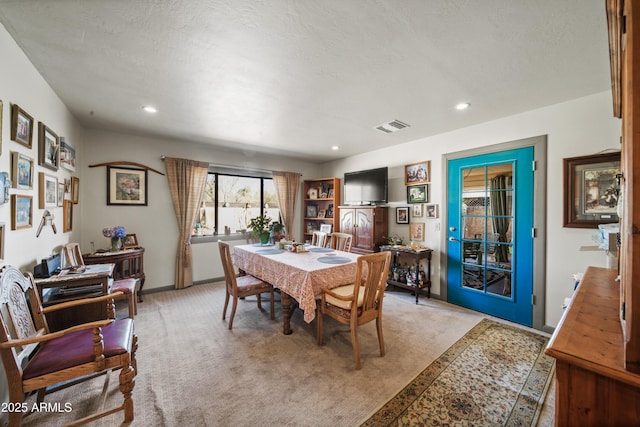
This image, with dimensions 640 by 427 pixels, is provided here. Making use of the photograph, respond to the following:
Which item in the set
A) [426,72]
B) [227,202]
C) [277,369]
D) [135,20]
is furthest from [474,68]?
[227,202]

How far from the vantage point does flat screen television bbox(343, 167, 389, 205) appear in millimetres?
4144

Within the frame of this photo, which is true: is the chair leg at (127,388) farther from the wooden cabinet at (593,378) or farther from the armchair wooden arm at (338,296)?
the wooden cabinet at (593,378)

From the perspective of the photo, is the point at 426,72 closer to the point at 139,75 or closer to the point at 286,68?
the point at 286,68

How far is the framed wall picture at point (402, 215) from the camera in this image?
3977 millimetres

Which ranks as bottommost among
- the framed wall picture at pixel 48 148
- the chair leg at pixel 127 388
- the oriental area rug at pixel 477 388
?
the oriental area rug at pixel 477 388

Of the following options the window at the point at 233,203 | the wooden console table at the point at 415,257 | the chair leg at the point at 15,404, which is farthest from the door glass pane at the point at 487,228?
the chair leg at the point at 15,404

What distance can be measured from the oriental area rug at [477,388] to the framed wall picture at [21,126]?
301 cm

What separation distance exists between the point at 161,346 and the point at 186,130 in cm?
273

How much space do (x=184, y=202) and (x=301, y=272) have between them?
2.81m

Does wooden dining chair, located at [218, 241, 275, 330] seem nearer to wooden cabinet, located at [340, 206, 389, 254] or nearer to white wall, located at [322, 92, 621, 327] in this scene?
wooden cabinet, located at [340, 206, 389, 254]

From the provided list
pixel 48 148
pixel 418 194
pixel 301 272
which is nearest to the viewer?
pixel 48 148

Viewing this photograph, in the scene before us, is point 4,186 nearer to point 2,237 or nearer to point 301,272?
point 2,237

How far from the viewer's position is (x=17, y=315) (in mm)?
1396

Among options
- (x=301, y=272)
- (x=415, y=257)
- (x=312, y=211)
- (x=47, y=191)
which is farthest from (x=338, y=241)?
(x=47, y=191)
